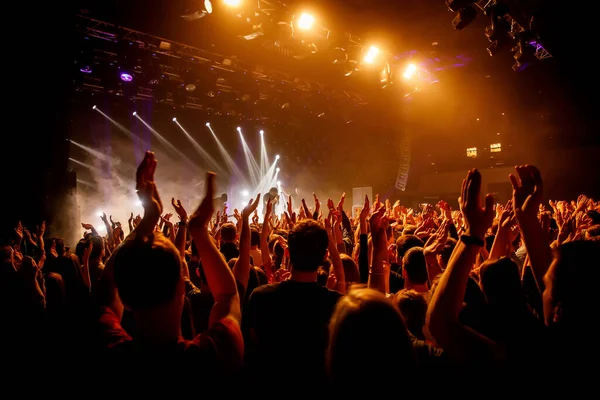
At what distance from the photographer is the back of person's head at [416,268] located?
2414 mm

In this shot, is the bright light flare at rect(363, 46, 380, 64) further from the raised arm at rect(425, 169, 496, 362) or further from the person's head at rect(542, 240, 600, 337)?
the person's head at rect(542, 240, 600, 337)

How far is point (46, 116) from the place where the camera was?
307 inches

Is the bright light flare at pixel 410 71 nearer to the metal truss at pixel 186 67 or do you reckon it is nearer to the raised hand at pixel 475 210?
the metal truss at pixel 186 67

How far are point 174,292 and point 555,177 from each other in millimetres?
17934

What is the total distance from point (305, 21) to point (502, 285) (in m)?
8.44

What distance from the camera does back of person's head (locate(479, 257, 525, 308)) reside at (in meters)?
1.59

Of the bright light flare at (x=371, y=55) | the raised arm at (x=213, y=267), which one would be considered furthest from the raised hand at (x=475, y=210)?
the bright light flare at (x=371, y=55)

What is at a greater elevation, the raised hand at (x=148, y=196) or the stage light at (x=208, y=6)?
the stage light at (x=208, y=6)

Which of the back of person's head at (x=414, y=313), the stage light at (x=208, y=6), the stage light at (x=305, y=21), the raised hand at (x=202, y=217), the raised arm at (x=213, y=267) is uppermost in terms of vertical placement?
the stage light at (x=305, y=21)

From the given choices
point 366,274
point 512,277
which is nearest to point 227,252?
point 366,274

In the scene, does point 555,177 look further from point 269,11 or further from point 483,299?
point 483,299

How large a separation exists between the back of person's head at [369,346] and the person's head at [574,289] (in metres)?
0.84

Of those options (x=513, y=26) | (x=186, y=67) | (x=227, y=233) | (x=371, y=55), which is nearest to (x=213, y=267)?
(x=227, y=233)

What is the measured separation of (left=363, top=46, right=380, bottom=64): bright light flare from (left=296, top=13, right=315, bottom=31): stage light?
233cm
